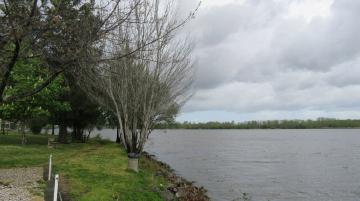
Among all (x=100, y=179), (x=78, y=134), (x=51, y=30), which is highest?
(x=51, y=30)

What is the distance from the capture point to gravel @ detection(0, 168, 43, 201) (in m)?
15.0

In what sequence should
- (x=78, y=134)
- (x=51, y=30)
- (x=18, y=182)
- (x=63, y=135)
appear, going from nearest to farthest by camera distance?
(x=51, y=30) < (x=18, y=182) < (x=63, y=135) < (x=78, y=134)

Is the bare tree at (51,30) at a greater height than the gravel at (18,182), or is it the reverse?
the bare tree at (51,30)

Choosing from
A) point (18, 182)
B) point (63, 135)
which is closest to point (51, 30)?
point (18, 182)

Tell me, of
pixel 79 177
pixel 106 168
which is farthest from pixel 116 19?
pixel 106 168

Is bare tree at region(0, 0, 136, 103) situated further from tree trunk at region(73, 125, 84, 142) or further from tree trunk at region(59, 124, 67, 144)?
tree trunk at region(73, 125, 84, 142)

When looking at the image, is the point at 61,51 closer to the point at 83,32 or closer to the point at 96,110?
the point at 83,32

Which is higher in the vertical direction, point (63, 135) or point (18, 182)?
point (63, 135)

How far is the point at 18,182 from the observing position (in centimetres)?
1788

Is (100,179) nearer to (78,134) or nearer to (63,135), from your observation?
(63,135)

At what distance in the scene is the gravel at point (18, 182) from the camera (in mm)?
14952

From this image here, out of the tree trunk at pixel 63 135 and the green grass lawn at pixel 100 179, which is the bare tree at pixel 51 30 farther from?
the tree trunk at pixel 63 135

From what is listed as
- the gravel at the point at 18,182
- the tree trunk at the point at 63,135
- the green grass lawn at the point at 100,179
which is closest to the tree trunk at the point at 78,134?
the tree trunk at the point at 63,135

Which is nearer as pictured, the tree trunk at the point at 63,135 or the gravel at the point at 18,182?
the gravel at the point at 18,182
